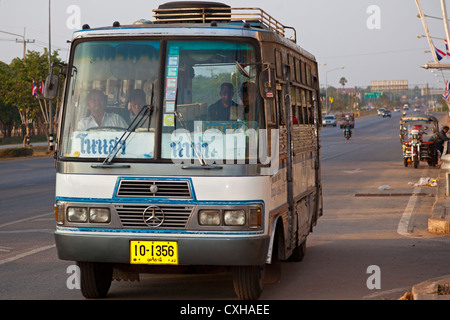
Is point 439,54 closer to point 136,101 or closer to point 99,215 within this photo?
point 136,101

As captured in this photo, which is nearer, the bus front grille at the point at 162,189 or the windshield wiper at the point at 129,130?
the bus front grille at the point at 162,189

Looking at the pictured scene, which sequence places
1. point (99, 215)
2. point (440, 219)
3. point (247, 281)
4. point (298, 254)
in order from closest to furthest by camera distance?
point (99, 215)
point (247, 281)
point (298, 254)
point (440, 219)

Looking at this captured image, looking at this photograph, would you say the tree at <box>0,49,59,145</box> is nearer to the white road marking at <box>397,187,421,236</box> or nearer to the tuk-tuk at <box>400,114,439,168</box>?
the tuk-tuk at <box>400,114,439,168</box>

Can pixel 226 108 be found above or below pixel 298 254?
above

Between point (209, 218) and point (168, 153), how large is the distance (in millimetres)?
711

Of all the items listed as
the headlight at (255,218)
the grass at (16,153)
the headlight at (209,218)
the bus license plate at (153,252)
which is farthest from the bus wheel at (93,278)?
the grass at (16,153)

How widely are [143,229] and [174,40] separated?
5.96ft

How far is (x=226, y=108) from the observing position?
7488 millimetres

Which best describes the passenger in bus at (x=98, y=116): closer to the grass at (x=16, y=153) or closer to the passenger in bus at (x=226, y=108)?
the passenger in bus at (x=226, y=108)

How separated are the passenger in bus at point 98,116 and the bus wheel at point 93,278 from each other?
1339mm

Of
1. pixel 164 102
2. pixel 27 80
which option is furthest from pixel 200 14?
pixel 27 80

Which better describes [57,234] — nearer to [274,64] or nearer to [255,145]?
[255,145]

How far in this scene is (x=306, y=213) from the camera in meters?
10.4

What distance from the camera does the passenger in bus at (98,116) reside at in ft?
25.0
